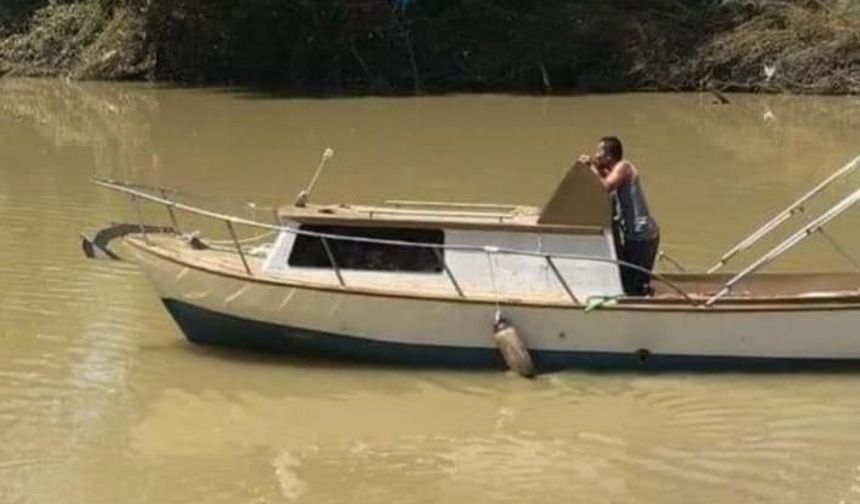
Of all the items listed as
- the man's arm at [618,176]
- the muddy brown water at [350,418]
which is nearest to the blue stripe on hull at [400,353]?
the muddy brown water at [350,418]

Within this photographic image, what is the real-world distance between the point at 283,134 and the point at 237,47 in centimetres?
1329

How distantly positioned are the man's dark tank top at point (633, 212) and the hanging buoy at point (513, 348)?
1291 mm

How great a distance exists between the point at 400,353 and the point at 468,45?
2908 cm

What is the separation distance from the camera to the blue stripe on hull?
11.0 m

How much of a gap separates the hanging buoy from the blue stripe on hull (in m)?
0.14

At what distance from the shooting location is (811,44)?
35.8 meters

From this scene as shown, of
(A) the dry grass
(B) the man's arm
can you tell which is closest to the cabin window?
(B) the man's arm

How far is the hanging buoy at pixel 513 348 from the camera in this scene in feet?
35.4

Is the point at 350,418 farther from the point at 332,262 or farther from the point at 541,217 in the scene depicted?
the point at 541,217

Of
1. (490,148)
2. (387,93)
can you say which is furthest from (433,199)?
(387,93)

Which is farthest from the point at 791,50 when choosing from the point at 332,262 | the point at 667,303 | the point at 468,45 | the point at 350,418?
the point at 350,418

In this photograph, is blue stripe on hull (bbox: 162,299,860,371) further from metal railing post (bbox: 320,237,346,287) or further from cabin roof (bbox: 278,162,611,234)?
cabin roof (bbox: 278,162,611,234)

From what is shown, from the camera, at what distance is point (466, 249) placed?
1105 centimetres

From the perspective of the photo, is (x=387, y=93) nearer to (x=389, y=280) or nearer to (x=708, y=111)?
(x=708, y=111)
